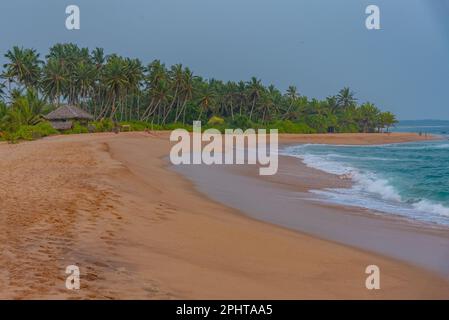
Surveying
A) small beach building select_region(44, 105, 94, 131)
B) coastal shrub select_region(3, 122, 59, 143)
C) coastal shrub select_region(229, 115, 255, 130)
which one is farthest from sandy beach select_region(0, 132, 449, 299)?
coastal shrub select_region(229, 115, 255, 130)

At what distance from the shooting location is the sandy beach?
4.47 metres

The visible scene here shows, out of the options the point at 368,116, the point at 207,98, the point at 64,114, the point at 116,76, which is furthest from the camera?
the point at 368,116

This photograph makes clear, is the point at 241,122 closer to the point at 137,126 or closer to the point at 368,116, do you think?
the point at 137,126

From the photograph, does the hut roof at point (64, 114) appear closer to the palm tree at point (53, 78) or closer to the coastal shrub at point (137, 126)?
the coastal shrub at point (137, 126)

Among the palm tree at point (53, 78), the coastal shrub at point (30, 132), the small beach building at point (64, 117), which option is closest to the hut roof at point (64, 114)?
the small beach building at point (64, 117)

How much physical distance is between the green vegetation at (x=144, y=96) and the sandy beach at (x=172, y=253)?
125 feet

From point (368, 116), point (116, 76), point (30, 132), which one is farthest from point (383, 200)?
point (368, 116)

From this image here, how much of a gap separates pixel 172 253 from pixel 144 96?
73392mm

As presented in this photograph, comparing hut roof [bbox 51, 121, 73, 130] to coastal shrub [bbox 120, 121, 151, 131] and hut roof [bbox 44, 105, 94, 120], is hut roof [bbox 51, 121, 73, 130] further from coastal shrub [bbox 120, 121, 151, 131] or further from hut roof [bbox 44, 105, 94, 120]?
coastal shrub [bbox 120, 121, 151, 131]

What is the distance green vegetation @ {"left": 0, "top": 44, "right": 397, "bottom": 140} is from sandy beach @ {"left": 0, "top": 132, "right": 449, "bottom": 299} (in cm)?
3798

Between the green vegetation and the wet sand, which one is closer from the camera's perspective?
the wet sand

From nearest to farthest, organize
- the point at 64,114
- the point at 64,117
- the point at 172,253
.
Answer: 1. the point at 172,253
2. the point at 64,117
3. the point at 64,114

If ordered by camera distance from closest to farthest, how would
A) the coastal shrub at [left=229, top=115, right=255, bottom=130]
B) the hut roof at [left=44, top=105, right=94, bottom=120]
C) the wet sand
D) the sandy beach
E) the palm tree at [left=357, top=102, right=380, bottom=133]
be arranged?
the sandy beach, the wet sand, the hut roof at [left=44, top=105, right=94, bottom=120], the coastal shrub at [left=229, top=115, right=255, bottom=130], the palm tree at [left=357, top=102, right=380, bottom=133]

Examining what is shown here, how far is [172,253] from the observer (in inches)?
231
